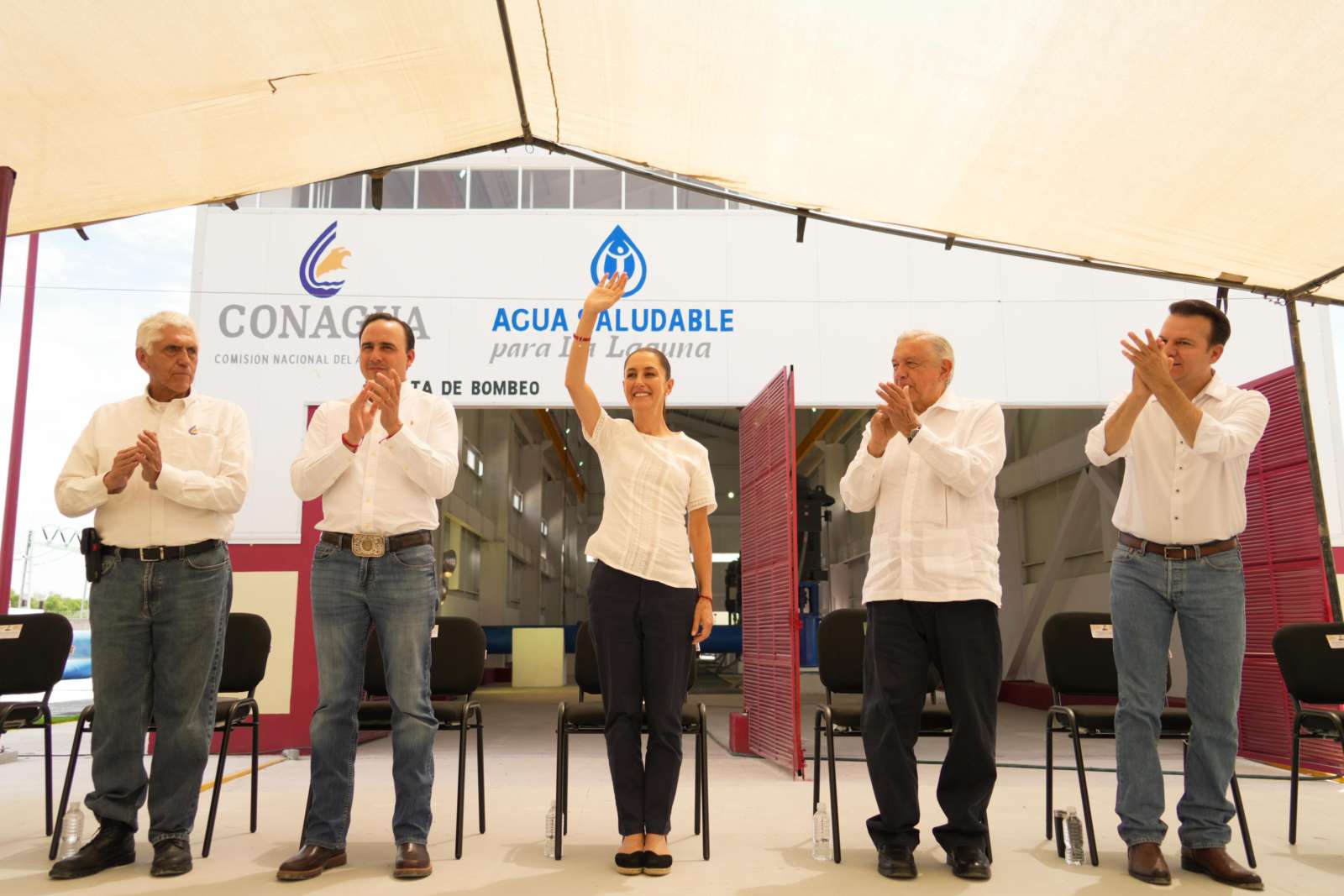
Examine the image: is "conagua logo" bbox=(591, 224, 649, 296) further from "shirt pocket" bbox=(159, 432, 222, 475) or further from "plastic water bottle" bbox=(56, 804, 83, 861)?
"plastic water bottle" bbox=(56, 804, 83, 861)

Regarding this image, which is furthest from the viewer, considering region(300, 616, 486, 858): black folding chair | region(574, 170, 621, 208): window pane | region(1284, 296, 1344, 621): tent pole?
region(574, 170, 621, 208): window pane

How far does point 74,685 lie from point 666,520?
12.6m

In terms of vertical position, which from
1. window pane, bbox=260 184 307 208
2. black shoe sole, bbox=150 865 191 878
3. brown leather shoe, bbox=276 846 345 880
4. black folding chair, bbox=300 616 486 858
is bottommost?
black shoe sole, bbox=150 865 191 878

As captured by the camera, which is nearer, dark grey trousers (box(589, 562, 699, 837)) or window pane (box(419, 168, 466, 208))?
dark grey trousers (box(589, 562, 699, 837))

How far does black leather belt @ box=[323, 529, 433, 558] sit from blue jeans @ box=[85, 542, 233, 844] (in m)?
0.45

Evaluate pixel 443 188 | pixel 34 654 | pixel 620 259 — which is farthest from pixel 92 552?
pixel 443 188

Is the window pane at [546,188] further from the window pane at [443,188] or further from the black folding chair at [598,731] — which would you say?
the black folding chair at [598,731]

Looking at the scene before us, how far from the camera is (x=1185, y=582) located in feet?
8.82

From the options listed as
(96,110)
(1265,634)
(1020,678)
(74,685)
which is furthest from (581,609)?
(96,110)

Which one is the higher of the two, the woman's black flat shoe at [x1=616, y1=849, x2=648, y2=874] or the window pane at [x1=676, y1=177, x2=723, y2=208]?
the window pane at [x1=676, y1=177, x2=723, y2=208]

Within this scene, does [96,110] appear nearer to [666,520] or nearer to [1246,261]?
[666,520]

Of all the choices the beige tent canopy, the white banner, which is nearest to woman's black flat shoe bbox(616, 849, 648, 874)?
the beige tent canopy

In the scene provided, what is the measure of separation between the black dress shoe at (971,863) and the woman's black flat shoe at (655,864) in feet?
2.62

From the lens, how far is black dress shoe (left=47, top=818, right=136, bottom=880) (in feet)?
8.54
